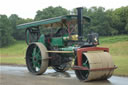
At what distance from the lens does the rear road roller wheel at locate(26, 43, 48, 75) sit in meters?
11.5

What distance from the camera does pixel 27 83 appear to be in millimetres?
9086

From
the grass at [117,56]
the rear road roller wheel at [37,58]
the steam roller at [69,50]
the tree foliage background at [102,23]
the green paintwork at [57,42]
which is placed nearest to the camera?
the steam roller at [69,50]

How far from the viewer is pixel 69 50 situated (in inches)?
411

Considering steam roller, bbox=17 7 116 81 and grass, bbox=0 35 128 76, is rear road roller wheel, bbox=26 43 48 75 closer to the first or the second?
steam roller, bbox=17 7 116 81

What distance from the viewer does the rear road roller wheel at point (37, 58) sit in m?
11.5

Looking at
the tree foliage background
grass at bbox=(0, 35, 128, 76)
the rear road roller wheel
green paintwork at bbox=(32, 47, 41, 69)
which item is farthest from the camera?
the tree foliage background

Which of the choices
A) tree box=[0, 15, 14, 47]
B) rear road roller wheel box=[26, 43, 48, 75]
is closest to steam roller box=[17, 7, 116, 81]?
rear road roller wheel box=[26, 43, 48, 75]

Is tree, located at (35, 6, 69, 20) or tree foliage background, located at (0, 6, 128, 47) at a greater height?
tree, located at (35, 6, 69, 20)

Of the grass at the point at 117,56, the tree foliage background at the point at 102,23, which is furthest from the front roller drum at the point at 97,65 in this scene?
the tree foliage background at the point at 102,23

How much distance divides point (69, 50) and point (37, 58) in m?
2.43

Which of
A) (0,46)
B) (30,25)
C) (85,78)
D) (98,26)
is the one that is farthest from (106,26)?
(85,78)

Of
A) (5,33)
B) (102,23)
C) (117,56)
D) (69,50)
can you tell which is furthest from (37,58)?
(5,33)

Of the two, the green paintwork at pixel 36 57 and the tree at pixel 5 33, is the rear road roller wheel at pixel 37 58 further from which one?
the tree at pixel 5 33

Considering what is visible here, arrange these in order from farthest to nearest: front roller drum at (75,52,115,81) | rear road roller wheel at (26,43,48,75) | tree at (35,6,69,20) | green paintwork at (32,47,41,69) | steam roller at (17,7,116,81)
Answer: tree at (35,6,69,20)
green paintwork at (32,47,41,69)
rear road roller wheel at (26,43,48,75)
steam roller at (17,7,116,81)
front roller drum at (75,52,115,81)
